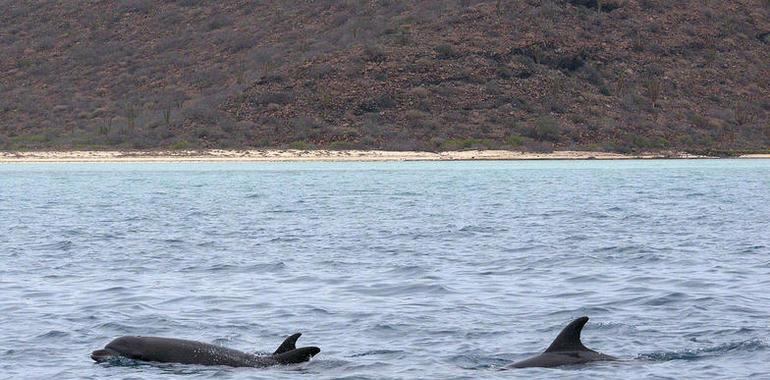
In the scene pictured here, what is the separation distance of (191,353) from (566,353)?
4.56 m

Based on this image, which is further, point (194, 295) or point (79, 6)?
point (79, 6)

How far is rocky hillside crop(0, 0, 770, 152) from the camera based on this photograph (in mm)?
86062

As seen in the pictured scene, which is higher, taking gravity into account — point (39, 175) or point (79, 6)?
point (79, 6)

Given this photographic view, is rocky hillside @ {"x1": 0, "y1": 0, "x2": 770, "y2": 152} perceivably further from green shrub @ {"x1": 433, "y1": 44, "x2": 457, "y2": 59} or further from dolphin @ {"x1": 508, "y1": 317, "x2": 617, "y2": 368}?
dolphin @ {"x1": 508, "y1": 317, "x2": 617, "y2": 368}

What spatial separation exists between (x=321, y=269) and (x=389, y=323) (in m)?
6.52

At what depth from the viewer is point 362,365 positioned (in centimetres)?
1493

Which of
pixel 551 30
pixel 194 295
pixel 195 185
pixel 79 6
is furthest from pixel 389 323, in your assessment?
pixel 79 6

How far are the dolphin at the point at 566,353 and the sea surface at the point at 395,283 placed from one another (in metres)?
0.22

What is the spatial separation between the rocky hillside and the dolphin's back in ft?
219

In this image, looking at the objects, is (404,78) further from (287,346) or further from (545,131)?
(287,346)

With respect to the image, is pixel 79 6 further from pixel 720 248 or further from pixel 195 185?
pixel 720 248

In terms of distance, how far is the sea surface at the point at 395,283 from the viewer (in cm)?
1544

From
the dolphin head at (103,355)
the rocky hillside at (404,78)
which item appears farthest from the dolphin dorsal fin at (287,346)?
the rocky hillside at (404,78)

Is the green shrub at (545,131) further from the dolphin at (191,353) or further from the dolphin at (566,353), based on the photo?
the dolphin at (191,353)
